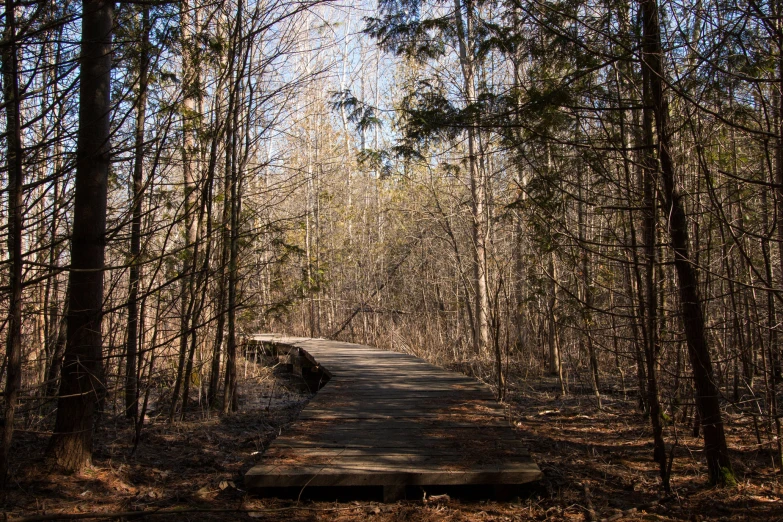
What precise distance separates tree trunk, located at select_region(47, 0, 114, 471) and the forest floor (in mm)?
249

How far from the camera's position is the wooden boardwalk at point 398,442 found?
3330mm

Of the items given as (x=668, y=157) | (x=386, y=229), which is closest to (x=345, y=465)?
(x=668, y=157)

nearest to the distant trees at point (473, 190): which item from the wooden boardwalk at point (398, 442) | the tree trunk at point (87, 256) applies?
the tree trunk at point (87, 256)

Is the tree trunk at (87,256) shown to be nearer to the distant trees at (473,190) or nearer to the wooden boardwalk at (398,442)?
the distant trees at (473,190)

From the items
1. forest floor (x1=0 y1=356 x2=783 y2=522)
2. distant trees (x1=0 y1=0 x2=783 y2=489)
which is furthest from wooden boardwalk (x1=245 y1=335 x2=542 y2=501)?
distant trees (x1=0 y1=0 x2=783 y2=489)

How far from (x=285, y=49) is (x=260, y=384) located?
5585mm

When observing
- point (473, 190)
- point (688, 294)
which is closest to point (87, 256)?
point (688, 294)

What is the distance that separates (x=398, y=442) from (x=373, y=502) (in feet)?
2.04

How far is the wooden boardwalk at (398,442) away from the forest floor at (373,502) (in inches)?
6.9

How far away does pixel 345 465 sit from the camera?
11.5 ft

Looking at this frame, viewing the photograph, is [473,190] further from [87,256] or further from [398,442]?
[87,256]

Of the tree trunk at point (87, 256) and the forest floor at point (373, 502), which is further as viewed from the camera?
the tree trunk at point (87, 256)

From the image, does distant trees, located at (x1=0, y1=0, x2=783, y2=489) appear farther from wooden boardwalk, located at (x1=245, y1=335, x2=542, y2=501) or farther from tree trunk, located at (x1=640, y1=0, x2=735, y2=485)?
wooden boardwalk, located at (x1=245, y1=335, x2=542, y2=501)

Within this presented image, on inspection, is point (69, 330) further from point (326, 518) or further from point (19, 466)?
point (326, 518)
